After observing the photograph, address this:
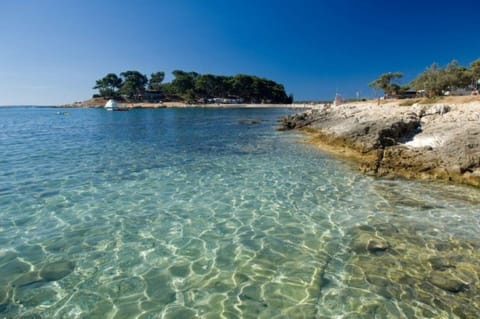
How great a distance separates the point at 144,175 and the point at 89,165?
13.7 feet

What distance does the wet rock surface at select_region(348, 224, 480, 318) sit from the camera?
4.96 meters

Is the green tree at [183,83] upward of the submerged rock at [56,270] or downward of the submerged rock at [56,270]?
upward

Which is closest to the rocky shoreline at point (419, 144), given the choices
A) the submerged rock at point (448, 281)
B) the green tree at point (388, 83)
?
the submerged rock at point (448, 281)

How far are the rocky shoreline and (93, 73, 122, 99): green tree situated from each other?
517ft

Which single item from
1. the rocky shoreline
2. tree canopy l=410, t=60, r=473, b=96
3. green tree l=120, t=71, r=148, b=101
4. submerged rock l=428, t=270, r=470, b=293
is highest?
green tree l=120, t=71, r=148, b=101

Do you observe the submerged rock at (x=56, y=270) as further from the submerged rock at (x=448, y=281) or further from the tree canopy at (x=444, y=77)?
the tree canopy at (x=444, y=77)

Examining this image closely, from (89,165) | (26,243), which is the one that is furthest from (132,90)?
(26,243)

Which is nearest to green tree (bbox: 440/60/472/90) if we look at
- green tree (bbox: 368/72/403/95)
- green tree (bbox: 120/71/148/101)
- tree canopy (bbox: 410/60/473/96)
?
tree canopy (bbox: 410/60/473/96)

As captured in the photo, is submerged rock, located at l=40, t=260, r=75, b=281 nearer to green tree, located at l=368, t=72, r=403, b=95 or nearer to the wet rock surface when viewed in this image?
the wet rock surface

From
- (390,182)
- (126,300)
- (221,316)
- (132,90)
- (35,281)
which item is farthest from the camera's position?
(132,90)

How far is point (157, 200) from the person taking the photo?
9.80m

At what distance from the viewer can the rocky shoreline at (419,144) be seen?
1252cm

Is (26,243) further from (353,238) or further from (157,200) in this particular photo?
(353,238)

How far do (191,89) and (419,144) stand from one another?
13589 centimetres
